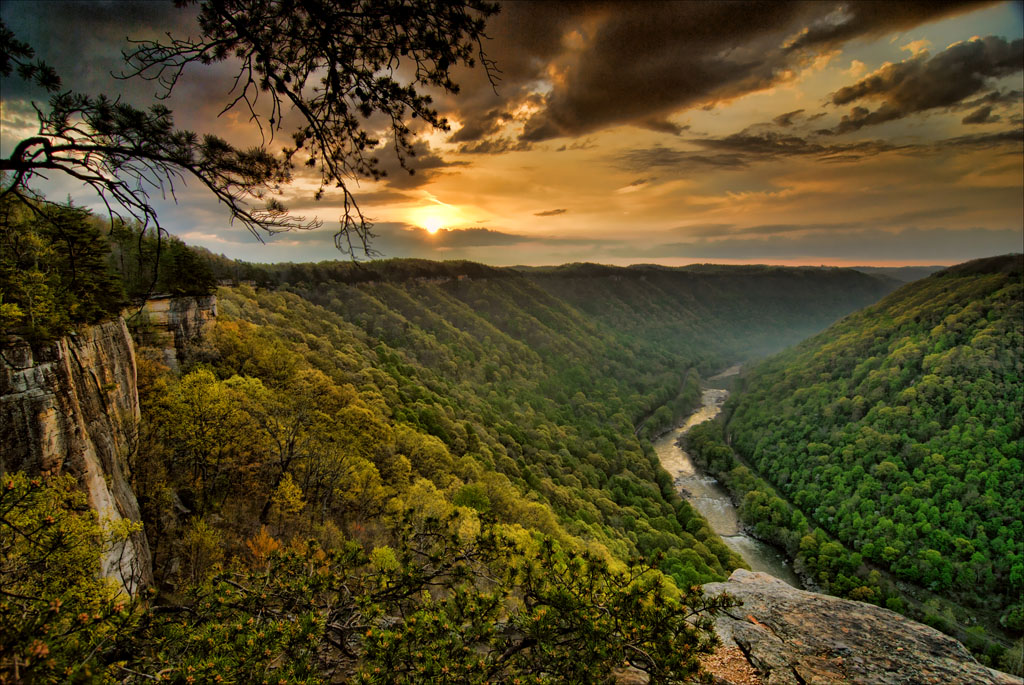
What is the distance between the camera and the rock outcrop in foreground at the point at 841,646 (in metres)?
8.89

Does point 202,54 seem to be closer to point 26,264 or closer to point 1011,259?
point 26,264

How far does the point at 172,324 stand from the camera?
31906 millimetres

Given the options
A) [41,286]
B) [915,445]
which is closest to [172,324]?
[41,286]

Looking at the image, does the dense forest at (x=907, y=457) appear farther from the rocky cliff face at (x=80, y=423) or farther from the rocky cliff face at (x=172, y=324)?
the rocky cliff face at (x=172, y=324)

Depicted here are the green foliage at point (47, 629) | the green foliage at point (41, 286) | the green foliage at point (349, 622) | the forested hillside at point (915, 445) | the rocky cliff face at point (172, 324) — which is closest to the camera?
the green foliage at point (47, 629)

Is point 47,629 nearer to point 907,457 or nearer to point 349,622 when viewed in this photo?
point 349,622

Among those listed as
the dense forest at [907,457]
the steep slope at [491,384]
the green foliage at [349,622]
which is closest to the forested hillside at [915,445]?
the dense forest at [907,457]

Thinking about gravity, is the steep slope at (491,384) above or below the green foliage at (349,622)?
below

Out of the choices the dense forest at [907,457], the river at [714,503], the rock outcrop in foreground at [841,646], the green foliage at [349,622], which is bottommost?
the river at [714,503]

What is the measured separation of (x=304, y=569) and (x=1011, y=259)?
589ft

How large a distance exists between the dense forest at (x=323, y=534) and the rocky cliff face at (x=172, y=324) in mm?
1112

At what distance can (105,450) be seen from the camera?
15789 mm

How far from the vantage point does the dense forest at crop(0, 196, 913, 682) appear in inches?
207

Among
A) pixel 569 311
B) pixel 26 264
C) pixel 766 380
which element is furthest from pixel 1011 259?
pixel 26 264
